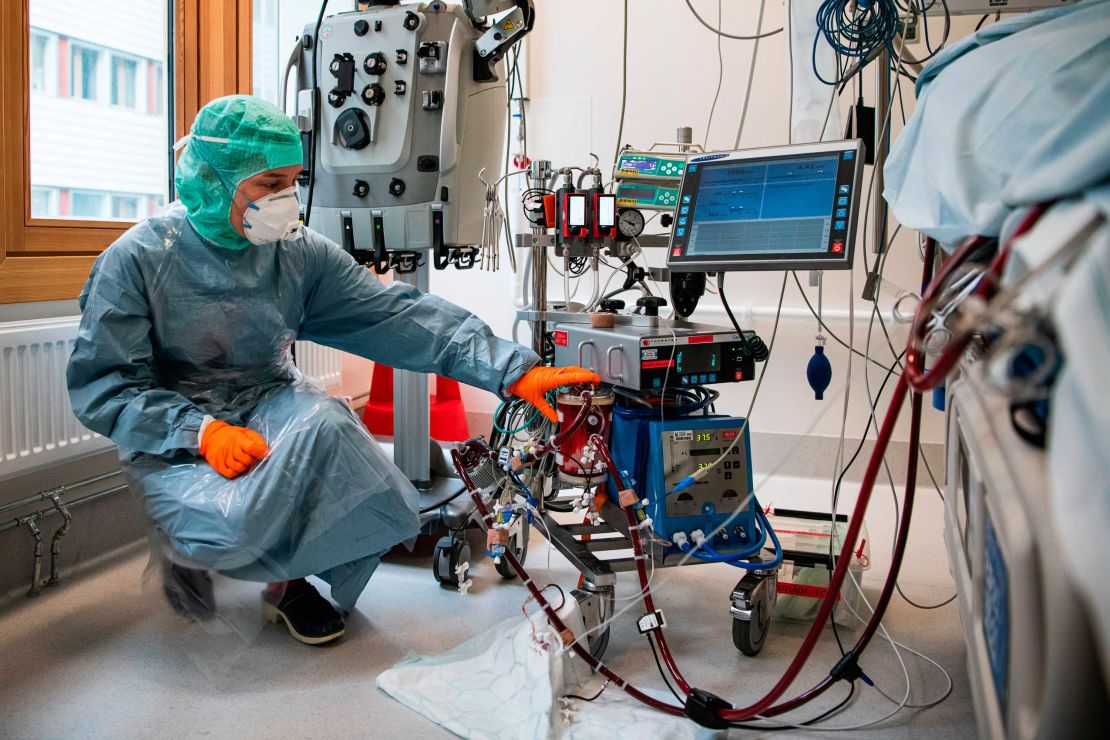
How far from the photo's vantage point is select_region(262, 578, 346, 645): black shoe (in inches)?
78.2

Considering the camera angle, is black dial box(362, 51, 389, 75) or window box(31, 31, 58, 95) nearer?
window box(31, 31, 58, 95)

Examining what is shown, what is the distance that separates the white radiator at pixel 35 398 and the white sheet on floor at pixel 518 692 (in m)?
1.09

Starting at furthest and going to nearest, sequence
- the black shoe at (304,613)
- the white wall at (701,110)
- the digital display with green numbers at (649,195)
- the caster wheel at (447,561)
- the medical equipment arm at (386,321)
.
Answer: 1. the white wall at (701,110)
2. the caster wheel at (447,561)
3. the medical equipment arm at (386,321)
4. the digital display with green numbers at (649,195)
5. the black shoe at (304,613)

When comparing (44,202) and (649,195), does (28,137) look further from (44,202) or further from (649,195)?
(649,195)

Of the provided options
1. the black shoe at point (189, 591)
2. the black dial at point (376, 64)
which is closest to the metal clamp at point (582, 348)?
the black shoe at point (189, 591)

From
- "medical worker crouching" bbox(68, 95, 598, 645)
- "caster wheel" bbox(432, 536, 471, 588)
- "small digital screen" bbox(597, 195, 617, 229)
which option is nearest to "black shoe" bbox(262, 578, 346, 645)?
"medical worker crouching" bbox(68, 95, 598, 645)

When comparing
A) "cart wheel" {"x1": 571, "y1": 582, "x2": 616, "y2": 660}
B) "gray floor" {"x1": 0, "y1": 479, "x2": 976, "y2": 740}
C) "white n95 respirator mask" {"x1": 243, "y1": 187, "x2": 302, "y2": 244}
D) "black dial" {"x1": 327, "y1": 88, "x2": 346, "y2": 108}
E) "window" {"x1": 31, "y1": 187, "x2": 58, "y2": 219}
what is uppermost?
"black dial" {"x1": 327, "y1": 88, "x2": 346, "y2": 108}

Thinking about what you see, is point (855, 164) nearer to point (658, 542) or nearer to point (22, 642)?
point (658, 542)

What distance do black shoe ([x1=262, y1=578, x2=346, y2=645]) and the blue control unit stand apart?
75cm

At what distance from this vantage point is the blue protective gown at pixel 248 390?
1.84 metres

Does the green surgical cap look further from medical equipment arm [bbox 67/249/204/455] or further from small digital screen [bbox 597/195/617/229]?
small digital screen [bbox 597/195/617/229]

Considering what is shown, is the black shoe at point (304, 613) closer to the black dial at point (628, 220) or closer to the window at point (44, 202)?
the black dial at point (628, 220)

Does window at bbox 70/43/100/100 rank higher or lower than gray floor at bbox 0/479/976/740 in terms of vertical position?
higher

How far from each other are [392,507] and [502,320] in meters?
2.02
